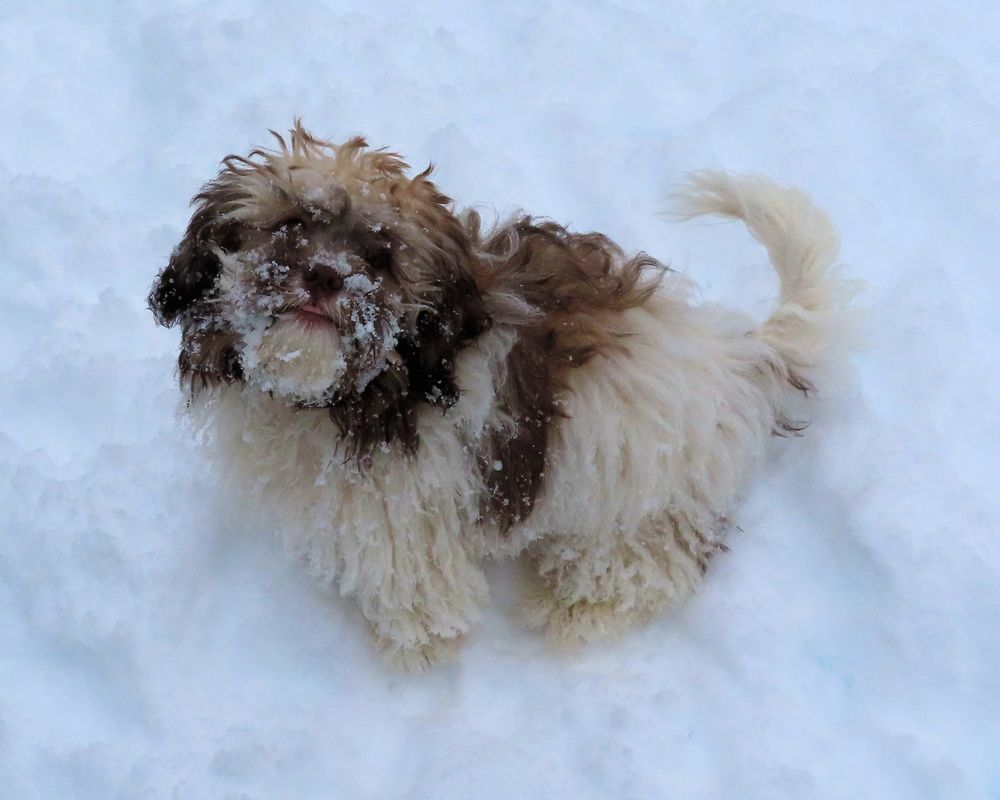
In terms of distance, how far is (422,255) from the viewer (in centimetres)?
188

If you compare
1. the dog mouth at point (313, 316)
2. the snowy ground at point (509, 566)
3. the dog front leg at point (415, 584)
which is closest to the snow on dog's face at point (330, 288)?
the dog mouth at point (313, 316)

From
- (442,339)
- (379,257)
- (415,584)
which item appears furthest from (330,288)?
(415,584)

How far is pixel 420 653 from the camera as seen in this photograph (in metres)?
2.63

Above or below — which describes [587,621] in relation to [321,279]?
below

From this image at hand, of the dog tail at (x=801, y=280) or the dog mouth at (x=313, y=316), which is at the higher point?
the dog tail at (x=801, y=280)

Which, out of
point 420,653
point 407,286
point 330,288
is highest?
point 407,286

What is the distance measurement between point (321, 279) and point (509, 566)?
1.44 meters

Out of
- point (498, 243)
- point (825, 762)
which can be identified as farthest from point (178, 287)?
point (825, 762)

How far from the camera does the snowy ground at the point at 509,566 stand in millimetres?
2449

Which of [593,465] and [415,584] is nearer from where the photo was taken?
[593,465]

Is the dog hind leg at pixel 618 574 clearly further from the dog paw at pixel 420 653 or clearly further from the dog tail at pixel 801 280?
the dog tail at pixel 801 280

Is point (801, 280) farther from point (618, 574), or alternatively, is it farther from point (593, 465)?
point (618, 574)

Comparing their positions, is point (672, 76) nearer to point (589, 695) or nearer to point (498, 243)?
point (498, 243)

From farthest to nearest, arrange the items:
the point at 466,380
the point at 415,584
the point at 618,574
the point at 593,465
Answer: the point at 618,574
the point at 415,584
the point at 593,465
the point at 466,380
